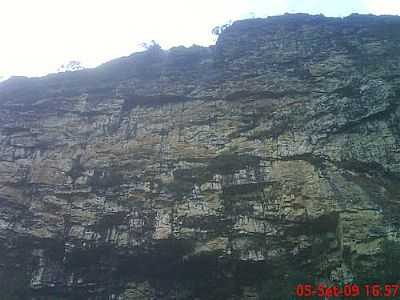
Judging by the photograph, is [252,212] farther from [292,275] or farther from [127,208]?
[127,208]

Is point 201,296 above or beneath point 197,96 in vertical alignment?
beneath

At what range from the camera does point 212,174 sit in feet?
39.1

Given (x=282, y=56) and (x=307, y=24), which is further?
(x=307, y=24)

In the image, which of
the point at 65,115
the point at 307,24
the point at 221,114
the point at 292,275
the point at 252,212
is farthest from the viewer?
the point at 307,24

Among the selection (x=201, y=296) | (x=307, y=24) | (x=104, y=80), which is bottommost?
(x=201, y=296)

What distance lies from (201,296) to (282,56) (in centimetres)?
754

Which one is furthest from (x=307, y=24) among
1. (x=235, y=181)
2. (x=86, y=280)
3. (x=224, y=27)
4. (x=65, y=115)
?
(x=86, y=280)

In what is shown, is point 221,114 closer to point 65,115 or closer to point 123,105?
point 123,105

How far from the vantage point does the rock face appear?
10.7 m

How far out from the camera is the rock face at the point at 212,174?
1068 centimetres

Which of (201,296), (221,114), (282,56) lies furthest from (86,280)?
(282,56)

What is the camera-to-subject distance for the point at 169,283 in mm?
11188

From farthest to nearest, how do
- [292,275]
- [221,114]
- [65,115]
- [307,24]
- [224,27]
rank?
1. [224,27]
2. [307,24]
3. [65,115]
4. [221,114]
5. [292,275]

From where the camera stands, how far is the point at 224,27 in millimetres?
16625
